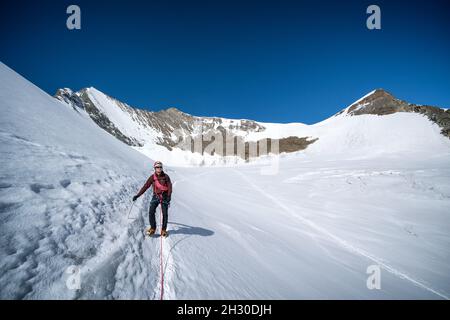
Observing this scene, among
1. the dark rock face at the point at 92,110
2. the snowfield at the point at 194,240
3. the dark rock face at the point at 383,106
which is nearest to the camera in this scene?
the snowfield at the point at 194,240

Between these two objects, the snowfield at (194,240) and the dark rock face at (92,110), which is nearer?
the snowfield at (194,240)

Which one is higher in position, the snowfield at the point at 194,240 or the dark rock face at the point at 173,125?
the dark rock face at the point at 173,125

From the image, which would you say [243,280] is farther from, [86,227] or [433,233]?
[433,233]

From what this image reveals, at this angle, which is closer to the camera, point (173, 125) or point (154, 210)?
point (154, 210)

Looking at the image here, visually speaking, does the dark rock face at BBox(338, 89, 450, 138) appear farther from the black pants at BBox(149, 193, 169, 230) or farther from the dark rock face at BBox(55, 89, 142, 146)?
the dark rock face at BBox(55, 89, 142, 146)

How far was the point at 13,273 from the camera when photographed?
2.64m

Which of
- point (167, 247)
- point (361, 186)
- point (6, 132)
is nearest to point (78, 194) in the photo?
point (167, 247)

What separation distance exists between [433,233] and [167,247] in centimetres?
974

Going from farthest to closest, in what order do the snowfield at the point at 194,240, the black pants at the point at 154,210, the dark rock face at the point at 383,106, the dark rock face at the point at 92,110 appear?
the dark rock face at the point at 92,110 → the dark rock face at the point at 383,106 → the black pants at the point at 154,210 → the snowfield at the point at 194,240

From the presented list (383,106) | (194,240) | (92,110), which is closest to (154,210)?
(194,240)

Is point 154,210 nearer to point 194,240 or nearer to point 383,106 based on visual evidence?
point 194,240

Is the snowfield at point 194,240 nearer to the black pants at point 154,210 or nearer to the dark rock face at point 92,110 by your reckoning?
the black pants at point 154,210

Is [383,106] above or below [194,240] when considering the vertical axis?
above

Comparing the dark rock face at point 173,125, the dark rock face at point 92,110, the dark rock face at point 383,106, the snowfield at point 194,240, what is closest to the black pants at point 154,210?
the snowfield at point 194,240
